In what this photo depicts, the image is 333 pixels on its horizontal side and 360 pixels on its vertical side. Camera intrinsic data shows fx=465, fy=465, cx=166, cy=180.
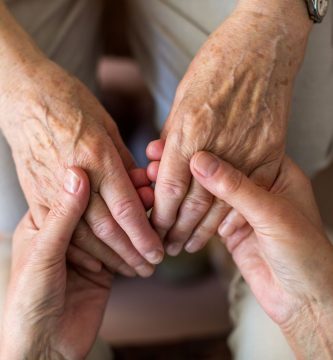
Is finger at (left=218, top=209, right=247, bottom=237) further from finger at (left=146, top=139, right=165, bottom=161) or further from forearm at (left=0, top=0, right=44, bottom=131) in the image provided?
forearm at (left=0, top=0, right=44, bottom=131)

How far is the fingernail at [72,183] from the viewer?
0.67 meters

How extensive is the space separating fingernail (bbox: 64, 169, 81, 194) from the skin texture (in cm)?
A: 2

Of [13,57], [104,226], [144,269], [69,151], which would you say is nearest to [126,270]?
[144,269]

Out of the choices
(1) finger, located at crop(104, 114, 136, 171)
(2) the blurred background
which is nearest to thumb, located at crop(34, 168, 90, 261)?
(1) finger, located at crop(104, 114, 136, 171)

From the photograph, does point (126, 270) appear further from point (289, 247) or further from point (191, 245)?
point (289, 247)

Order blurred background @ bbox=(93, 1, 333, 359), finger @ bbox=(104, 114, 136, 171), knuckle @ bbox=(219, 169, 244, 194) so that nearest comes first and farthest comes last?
1. knuckle @ bbox=(219, 169, 244, 194)
2. finger @ bbox=(104, 114, 136, 171)
3. blurred background @ bbox=(93, 1, 333, 359)

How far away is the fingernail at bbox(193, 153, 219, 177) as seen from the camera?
660 millimetres

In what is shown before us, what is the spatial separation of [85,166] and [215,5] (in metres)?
0.39

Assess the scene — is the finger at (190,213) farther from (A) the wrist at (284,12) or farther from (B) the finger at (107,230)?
(A) the wrist at (284,12)

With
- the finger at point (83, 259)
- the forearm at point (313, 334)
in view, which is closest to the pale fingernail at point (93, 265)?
the finger at point (83, 259)

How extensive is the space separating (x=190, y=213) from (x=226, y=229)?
3.0 inches

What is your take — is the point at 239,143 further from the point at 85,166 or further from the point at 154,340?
the point at 154,340

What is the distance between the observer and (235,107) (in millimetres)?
704

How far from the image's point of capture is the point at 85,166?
0.69 m
